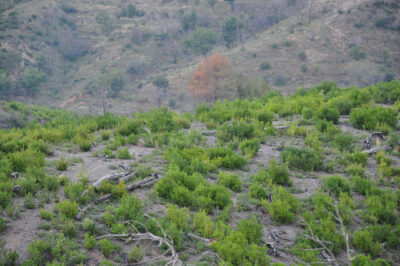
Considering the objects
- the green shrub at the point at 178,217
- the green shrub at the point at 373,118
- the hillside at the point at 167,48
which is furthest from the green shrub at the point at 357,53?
the green shrub at the point at 178,217

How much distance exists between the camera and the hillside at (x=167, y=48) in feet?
177

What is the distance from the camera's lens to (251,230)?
16.3ft

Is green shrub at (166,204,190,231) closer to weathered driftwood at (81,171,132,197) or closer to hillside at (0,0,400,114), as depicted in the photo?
weathered driftwood at (81,171,132,197)

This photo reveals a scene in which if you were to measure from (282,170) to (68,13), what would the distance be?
88282 mm

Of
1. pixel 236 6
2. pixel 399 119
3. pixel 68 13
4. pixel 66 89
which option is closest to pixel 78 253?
pixel 399 119

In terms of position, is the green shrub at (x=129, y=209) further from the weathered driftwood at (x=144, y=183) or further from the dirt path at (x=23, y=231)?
the dirt path at (x=23, y=231)

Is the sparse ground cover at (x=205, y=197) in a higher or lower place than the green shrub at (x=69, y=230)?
lower

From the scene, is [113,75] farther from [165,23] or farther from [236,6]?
[236,6]

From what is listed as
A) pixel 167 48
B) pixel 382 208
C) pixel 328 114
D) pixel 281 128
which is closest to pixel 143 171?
pixel 382 208

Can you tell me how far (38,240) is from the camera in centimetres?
446

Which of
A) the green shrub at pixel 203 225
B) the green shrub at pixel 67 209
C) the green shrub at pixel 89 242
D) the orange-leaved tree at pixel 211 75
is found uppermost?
the green shrub at pixel 67 209

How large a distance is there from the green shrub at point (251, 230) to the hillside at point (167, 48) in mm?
36975

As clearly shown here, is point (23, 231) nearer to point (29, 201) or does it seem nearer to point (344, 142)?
point (29, 201)

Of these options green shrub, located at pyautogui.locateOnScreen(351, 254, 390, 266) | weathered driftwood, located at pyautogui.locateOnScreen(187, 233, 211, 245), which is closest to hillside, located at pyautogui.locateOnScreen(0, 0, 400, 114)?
weathered driftwood, located at pyautogui.locateOnScreen(187, 233, 211, 245)
